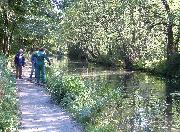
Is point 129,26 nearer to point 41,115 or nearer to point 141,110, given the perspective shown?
point 141,110

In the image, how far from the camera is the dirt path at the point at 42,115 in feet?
42.2

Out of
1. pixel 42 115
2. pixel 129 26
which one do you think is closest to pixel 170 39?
pixel 129 26

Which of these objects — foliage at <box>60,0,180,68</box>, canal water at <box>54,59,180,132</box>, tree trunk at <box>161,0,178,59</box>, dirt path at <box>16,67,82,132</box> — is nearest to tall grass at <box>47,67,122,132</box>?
canal water at <box>54,59,180,132</box>

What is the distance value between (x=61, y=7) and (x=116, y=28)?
65.5 ft

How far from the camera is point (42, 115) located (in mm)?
14828

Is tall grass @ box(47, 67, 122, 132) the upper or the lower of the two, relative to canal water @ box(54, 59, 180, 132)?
upper

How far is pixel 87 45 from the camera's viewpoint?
8012cm

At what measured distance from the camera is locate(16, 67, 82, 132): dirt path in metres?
12.9

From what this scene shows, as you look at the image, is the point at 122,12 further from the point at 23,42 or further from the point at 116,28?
the point at 23,42

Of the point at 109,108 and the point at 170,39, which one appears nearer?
the point at 109,108

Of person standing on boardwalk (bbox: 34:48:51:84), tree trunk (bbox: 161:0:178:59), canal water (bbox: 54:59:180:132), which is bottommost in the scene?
canal water (bbox: 54:59:180:132)

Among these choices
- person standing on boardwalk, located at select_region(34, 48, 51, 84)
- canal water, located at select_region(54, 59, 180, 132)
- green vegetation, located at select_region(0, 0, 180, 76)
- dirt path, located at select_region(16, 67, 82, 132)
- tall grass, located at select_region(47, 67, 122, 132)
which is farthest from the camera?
green vegetation, located at select_region(0, 0, 180, 76)

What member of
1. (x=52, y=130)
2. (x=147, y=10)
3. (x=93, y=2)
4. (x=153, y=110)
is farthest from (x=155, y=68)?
(x=52, y=130)

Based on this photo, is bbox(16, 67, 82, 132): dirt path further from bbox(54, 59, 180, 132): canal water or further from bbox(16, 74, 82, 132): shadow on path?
bbox(54, 59, 180, 132): canal water
